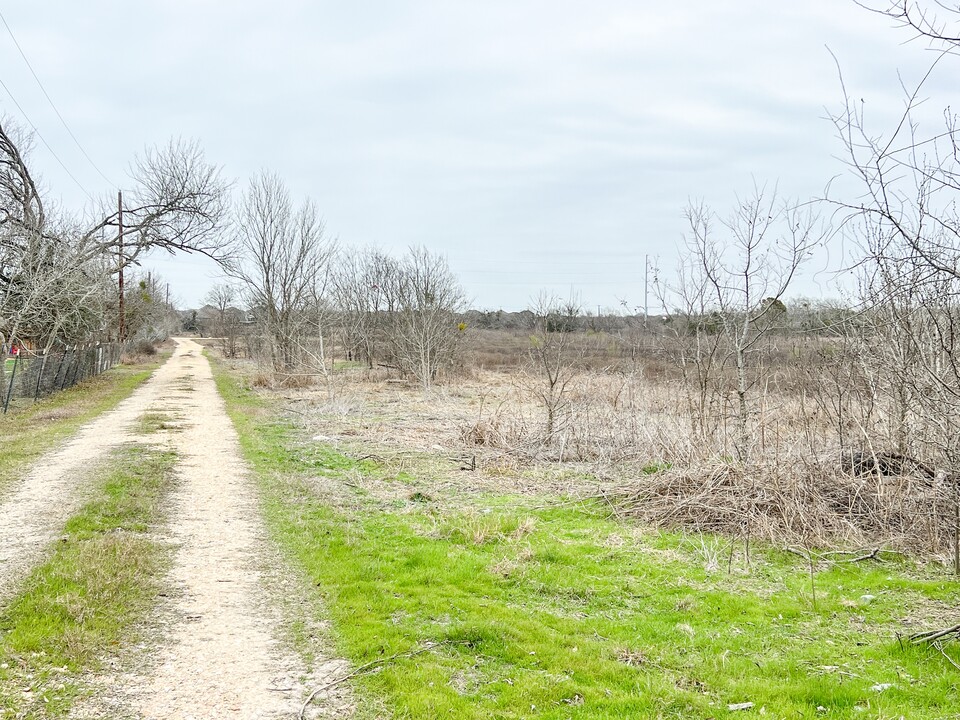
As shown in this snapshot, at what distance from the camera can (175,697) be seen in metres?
4.15

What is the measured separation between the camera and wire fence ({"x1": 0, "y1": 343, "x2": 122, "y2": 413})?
56.9 ft

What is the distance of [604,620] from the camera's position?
5461 millimetres

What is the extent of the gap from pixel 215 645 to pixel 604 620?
110 inches

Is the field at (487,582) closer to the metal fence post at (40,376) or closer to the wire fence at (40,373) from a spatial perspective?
the wire fence at (40,373)

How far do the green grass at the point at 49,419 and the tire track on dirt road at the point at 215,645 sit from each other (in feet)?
11.4

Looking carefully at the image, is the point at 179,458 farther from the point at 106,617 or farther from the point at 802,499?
the point at 802,499

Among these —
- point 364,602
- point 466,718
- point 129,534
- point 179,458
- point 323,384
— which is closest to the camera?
point 466,718

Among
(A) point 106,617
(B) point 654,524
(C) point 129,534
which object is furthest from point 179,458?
(B) point 654,524

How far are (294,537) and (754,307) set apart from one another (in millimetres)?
6991

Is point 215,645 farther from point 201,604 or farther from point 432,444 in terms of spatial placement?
point 432,444

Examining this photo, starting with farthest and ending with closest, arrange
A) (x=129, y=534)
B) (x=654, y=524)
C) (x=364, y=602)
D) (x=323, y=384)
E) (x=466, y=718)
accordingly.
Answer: (x=323, y=384) < (x=654, y=524) < (x=129, y=534) < (x=364, y=602) < (x=466, y=718)

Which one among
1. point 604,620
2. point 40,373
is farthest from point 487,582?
point 40,373

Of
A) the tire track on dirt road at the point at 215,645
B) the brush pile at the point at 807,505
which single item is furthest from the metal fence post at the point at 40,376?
the brush pile at the point at 807,505

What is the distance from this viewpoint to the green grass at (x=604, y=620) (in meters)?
4.20
